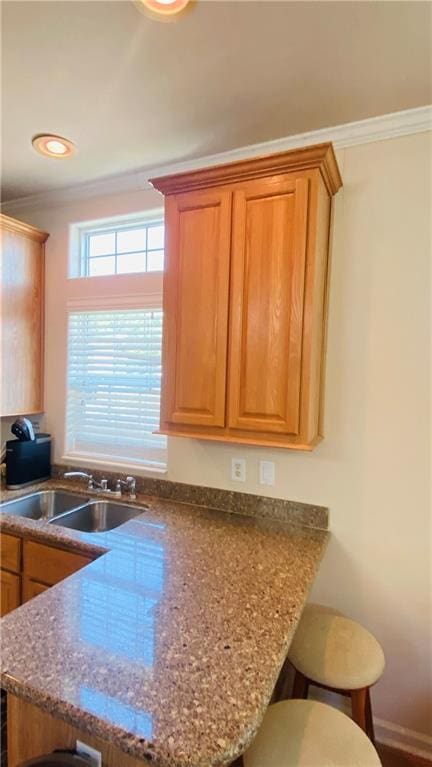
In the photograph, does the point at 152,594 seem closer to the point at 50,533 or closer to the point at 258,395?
the point at 50,533

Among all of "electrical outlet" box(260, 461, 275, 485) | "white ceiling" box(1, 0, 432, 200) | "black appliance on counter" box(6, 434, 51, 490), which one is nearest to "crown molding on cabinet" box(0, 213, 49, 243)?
"white ceiling" box(1, 0, 432, 200)

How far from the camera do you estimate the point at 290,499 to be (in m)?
1.85

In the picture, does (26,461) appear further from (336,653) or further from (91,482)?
(336,653)

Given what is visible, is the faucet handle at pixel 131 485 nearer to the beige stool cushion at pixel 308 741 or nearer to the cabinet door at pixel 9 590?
the cabinet door at pixel 9 590

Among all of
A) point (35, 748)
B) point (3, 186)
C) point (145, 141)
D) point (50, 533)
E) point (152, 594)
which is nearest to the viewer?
point (35, 748)

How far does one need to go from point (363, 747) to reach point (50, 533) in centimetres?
134

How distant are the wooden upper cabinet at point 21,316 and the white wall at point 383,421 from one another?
5.78 ft

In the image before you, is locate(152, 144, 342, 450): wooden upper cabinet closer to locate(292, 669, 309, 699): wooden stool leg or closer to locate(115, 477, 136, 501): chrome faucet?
locate(115, 477, 136, 501): chrome faucet

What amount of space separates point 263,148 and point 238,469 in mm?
1559

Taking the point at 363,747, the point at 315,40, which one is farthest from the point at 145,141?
the point at 363,747

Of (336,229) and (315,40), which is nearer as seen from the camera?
(315,40)

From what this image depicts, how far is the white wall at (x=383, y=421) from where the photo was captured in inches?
63.8

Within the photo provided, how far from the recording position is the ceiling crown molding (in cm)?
159

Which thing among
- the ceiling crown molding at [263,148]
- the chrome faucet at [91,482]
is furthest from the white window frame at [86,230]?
the chrome faucet at [91,482]
